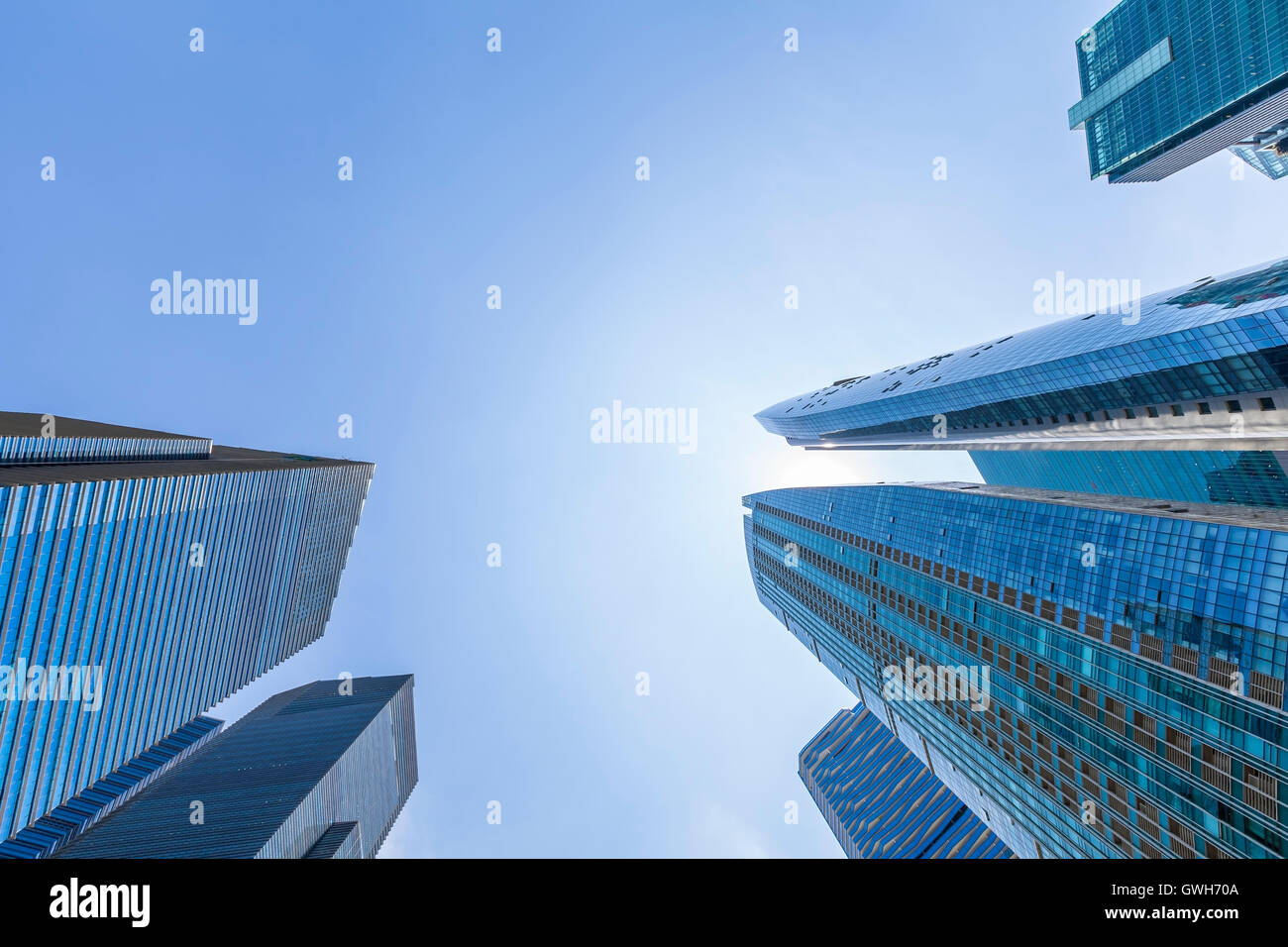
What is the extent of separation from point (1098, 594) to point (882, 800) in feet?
335

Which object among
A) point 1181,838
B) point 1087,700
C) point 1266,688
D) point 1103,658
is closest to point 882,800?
point 1087,700

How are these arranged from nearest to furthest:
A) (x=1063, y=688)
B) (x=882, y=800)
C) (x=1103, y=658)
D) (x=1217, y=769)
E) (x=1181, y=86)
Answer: (x=1217, y=769) < (x=1103, y=658) < (x=1063, y=688) < (x=1181, y=86) < (x=882, y=800)

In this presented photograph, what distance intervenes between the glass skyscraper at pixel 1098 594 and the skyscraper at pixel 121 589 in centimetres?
11208

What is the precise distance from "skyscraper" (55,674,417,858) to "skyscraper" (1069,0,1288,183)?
737 ft

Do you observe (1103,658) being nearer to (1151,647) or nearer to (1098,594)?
(1151,647)

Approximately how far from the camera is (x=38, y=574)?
232ft

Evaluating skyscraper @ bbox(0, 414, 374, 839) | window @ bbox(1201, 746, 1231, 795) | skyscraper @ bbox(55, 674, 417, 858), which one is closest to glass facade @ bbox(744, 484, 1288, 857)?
window @ bbox(1201, 746, 1231, 795)

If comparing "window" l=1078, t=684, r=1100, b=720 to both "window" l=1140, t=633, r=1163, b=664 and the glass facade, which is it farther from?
"window" l=1140, t=633, r=1163, b=664

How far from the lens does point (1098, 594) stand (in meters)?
49.1

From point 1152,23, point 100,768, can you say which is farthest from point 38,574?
point 1152,23

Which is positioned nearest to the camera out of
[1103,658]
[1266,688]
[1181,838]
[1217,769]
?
[1266,688]
